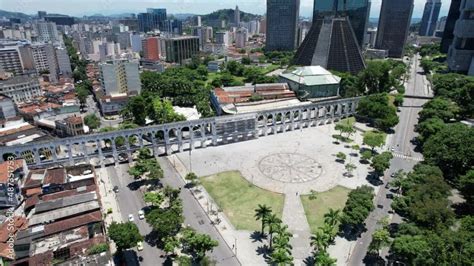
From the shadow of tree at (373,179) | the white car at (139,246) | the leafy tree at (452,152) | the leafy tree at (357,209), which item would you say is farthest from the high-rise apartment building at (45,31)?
the leafy tree at (452,152)

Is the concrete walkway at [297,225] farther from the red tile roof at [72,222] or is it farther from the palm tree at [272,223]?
the red tile roof at [72,222]

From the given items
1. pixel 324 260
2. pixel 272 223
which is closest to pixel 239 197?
pixel 272 223

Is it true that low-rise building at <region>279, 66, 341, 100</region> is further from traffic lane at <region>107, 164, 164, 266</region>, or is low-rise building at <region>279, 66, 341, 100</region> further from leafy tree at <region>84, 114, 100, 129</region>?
traffic lane at <region>107, 164, 164, 266</region>

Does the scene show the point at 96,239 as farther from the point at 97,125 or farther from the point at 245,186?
the point at 97,125

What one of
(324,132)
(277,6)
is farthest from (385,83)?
(277,6)

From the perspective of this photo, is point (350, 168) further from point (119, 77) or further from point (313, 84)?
point (119, 77)

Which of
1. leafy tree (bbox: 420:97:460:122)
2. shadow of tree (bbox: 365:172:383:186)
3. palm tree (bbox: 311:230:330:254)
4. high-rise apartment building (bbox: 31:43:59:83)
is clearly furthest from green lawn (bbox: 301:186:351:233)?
high-rise apartment building (bbox: 31:43:59:83)
